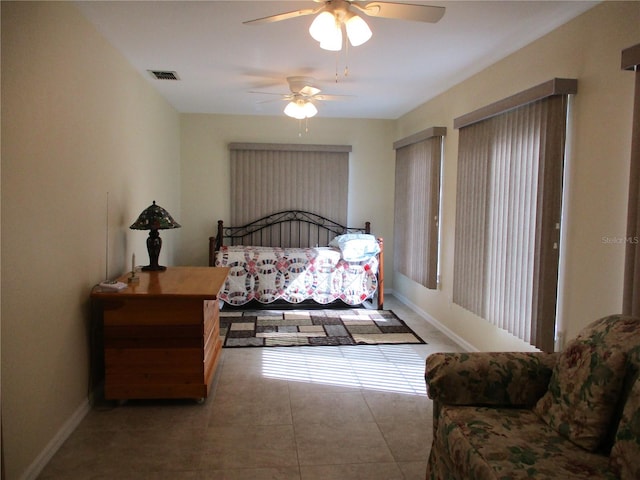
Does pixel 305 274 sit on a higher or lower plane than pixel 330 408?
higher

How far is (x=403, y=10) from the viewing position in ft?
6.88

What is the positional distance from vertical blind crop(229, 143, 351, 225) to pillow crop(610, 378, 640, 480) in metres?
4.79

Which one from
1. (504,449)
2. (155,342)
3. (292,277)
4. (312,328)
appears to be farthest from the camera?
(292,277)

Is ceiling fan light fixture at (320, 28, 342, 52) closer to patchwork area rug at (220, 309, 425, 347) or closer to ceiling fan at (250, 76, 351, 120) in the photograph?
ceiling fan at (250, 76, 351, 120)

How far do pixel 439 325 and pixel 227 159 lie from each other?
3329 mm

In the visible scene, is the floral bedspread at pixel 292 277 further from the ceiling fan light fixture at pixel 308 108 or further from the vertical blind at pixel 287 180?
the ceiling fan light fixture at pixel 308 108

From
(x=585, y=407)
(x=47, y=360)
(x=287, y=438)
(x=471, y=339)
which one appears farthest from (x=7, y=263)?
(x=471, y=339)

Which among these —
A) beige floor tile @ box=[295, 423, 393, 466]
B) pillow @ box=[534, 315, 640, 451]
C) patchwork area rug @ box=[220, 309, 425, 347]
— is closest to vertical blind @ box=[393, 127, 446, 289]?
patchwork area rug @ box=[220, 309, 425, 347]

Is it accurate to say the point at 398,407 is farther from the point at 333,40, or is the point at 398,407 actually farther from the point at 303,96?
the point at 303,96

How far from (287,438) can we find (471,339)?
206cm

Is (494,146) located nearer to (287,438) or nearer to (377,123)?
(287,438)

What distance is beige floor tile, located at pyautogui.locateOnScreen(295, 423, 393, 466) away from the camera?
2.33m

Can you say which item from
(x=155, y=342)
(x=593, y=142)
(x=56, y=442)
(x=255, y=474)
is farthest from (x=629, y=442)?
(x=56, y=442)

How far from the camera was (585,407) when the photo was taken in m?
1.68
